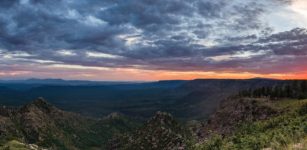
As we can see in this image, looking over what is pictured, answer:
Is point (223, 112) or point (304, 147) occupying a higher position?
point (304, 147)

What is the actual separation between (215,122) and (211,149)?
411ft

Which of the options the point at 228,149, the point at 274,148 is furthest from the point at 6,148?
the point at 274,148

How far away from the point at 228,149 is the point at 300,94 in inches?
6251

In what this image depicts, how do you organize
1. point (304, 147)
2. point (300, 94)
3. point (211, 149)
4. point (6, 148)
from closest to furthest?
point (304, 147), point (211, 149), point (6, 148), point (300, 94)

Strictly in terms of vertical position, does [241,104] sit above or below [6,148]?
above

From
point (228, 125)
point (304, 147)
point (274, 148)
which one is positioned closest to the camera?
point (304, 147)

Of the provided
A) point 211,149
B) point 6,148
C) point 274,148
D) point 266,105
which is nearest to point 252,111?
point 266,105

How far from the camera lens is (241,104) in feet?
645

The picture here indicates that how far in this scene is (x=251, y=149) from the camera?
40.0 metres

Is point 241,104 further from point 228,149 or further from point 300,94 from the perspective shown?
point 228,149

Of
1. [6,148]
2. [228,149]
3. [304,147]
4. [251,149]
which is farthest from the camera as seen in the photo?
[6,148]

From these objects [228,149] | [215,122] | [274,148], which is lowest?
[215,122]

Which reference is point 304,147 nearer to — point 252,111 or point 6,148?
point 252,111

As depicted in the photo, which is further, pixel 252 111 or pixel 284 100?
pixel 284 100
